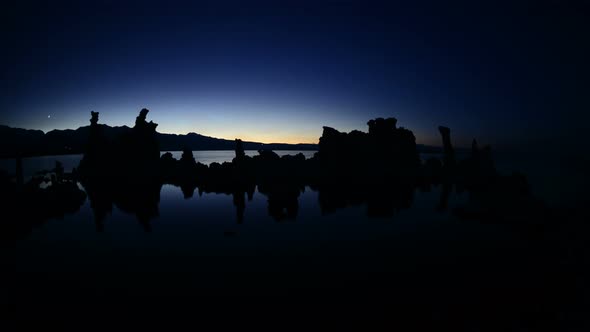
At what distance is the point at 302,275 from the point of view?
50.9ft

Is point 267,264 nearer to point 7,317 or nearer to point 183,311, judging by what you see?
point 183,311

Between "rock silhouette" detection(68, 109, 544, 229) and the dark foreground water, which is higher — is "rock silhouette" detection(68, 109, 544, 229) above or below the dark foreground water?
above

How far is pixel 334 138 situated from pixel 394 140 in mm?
21901

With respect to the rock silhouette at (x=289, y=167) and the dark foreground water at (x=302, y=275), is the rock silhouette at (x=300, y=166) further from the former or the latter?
the dark foreground water at (x=302, y=275)

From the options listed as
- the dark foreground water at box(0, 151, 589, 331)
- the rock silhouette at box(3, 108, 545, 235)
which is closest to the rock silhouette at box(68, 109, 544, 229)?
the rock silhouette at box(3, 108, 545, 235)

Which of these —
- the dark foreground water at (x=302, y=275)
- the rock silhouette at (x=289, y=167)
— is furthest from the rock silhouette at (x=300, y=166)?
the dark foreground water at (x=302, y=275)

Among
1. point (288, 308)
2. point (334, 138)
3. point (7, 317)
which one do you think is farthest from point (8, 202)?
point (334, 138)

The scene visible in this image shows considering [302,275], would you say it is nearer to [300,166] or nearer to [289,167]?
[289,167]

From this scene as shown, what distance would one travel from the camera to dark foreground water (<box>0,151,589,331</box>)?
37.6ft

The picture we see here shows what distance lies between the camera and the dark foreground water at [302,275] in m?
11.5

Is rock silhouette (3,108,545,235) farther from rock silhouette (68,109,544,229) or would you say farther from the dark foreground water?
the dark foreground water

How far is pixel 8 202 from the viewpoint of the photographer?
27109 millimetres

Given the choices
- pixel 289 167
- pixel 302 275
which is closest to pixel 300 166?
pixel 289 167

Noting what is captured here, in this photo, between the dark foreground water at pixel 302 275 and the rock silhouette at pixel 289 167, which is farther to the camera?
the rock silhouette at pixel 289 167
